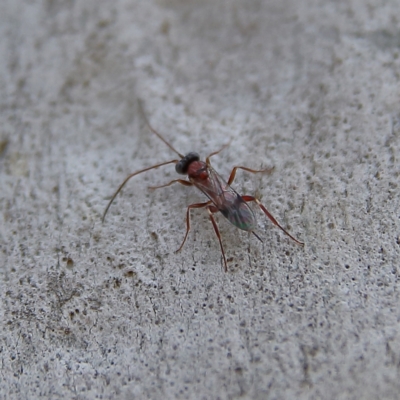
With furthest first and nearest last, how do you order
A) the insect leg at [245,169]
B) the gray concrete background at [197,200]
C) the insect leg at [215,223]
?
1. the insect leg at [245,169]
2. the insect leg at [215,223]
3. the gray concrete background at [197,200]

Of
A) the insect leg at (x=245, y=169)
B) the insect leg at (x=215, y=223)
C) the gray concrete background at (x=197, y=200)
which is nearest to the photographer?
the gray concrete background at (x=197, y=200)

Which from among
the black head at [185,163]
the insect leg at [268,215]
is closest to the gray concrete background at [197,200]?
the insect leg at [268,215]

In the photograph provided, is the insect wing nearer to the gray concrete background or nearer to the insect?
the insect

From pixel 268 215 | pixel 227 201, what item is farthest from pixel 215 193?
pixel 268 215

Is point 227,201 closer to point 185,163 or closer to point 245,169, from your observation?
point 245,169

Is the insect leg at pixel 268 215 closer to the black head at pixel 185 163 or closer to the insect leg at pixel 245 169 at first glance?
the insect leg at pixel 245 169

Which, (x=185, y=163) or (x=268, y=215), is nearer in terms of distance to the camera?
(x=268, y=215)
